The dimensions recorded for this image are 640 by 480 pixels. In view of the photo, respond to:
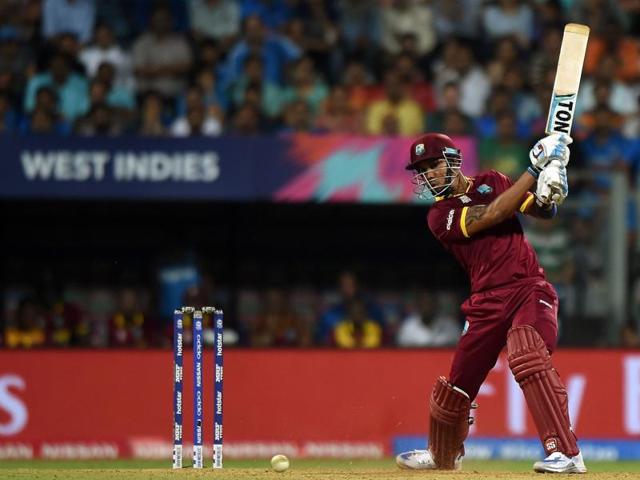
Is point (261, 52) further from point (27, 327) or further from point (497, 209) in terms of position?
point (497, 209)

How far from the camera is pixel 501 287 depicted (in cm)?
791

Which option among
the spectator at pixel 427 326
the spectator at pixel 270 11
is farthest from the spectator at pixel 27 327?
the spectator at pixel 270 11

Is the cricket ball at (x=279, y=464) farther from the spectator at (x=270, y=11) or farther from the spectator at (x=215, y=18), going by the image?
the spectator at (x=270, y=11)

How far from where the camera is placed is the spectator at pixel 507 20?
49.1 ft

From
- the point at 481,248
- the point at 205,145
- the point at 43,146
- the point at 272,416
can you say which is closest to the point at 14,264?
the point at 43,146

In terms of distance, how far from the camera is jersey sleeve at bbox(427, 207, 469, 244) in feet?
25.6

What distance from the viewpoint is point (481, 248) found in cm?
793

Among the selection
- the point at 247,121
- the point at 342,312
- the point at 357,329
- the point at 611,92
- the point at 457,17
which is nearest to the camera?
the point at 357,329

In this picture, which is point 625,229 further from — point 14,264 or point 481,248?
point 14,264

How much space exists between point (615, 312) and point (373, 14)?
181 inches

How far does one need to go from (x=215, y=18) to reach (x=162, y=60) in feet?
3.32

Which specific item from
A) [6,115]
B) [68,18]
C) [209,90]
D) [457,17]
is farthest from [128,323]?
[457,17]

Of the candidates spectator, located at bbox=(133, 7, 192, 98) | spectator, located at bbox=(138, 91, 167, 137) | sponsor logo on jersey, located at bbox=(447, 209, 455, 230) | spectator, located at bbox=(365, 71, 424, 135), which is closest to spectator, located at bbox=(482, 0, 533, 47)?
spectator, located at bbox=(365, 71, 424, 135)

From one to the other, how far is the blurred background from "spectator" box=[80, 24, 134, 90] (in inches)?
0.9
